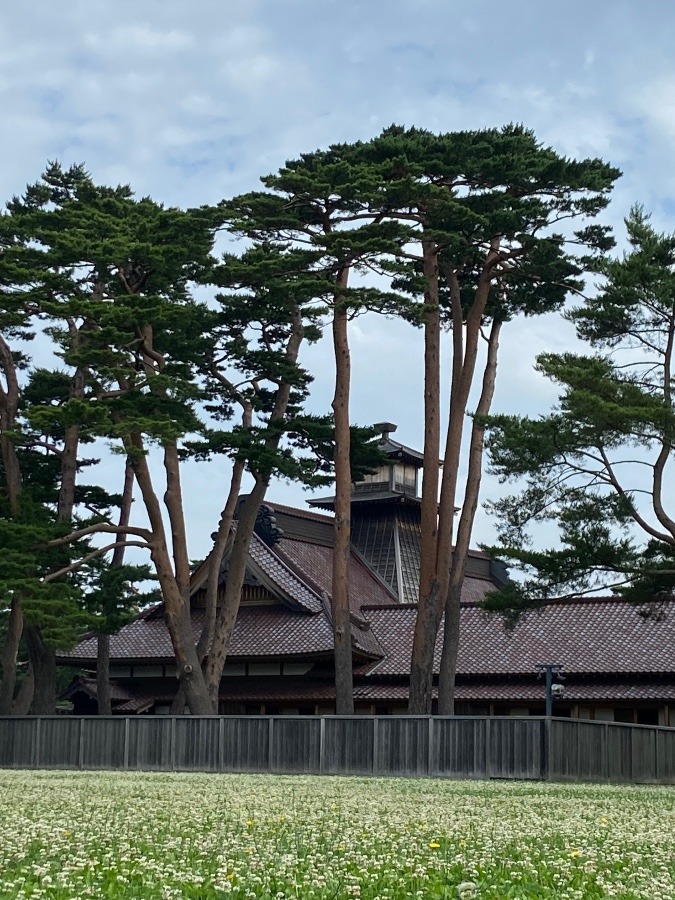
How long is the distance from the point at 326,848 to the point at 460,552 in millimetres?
24302

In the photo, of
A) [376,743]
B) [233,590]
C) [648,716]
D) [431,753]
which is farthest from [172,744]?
[648,716]

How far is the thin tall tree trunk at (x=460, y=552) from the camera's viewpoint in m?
32.2

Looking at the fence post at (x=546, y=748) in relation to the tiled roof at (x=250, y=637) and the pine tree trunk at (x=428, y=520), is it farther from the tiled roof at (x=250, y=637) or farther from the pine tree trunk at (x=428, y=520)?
the tiled roof at (x=250, y=637)

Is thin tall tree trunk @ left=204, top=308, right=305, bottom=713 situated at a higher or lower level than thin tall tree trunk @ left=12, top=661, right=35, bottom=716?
higher

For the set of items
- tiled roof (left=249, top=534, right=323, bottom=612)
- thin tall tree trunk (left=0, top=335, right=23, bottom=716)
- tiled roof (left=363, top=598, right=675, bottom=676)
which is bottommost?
tiled roof (left=363, top=598, right=675, bottom=676)

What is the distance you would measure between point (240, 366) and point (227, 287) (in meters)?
2.44

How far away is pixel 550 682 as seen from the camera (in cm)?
3073

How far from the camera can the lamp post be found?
30.7m

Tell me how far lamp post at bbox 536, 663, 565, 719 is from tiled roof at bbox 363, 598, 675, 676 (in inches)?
47.2

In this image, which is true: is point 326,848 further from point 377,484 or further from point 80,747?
point 377,484

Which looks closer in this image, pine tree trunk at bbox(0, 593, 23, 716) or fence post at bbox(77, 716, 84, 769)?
fence post at bbox(77, 716, 84, 769)

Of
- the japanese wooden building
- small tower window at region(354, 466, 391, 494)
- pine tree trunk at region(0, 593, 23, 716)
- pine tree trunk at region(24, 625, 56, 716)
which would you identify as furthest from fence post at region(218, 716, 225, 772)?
small tower window at region(354, 466, 391, 494)

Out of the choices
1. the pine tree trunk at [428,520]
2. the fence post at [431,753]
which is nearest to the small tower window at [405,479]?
the pine tree trunk at [428,520]

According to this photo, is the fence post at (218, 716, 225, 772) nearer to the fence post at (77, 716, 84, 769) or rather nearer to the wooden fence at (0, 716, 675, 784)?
the wooden fence at (0, 716, 675, 784)
